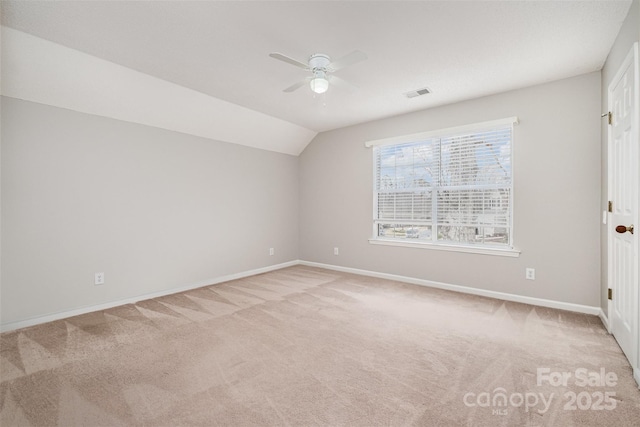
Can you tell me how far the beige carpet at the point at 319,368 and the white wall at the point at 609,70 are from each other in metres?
0.53

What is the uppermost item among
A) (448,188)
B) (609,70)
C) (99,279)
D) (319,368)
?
(609,70)

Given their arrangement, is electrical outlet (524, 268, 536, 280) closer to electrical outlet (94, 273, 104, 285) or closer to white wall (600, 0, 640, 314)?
white wall (600, 0, 640, 314)

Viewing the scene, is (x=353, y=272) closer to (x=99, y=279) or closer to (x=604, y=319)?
(x=604, y=319)

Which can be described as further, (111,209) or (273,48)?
(111,209)

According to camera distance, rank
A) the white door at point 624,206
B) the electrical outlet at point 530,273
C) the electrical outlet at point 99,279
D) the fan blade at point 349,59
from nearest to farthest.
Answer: the white door at point 624,206 → the fan blade at point 349,59 → the electrical outlet at point 99,279 → the electrical outlet at point 530,273

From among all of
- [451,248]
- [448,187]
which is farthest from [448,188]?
[451,248]

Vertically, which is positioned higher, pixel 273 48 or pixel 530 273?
pixel 273 48

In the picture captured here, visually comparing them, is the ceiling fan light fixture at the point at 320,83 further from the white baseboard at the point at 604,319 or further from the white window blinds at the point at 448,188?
the white baseboard at the point at 604,319

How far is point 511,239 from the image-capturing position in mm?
3537

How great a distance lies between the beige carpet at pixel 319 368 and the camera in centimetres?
162

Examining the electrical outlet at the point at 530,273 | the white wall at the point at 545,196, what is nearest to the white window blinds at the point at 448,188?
the white wall at the point at 545,196

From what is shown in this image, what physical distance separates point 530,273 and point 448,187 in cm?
141

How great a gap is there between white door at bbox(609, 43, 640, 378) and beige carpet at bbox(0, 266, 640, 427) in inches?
10.5

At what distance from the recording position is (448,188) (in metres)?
4.05
